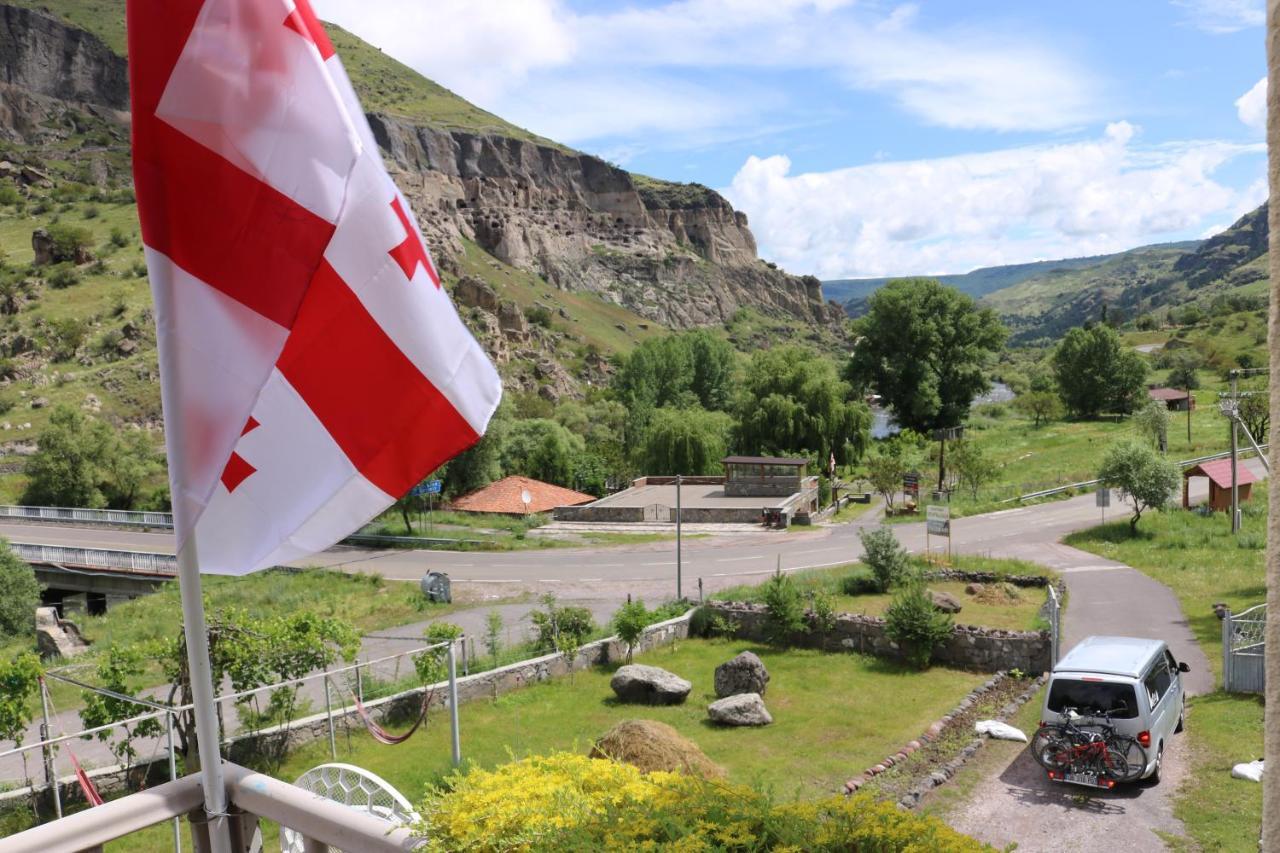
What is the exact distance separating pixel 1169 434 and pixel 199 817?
6906 centimetres

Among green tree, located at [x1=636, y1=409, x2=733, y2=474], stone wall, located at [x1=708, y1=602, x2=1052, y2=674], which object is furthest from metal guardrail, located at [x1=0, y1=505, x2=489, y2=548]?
stone wall, located at [x1=708, y1=602, x2=1052, y2=674]

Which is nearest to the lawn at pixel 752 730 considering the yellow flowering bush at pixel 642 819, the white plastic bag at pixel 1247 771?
the white plastic bag at pixel 1247 771

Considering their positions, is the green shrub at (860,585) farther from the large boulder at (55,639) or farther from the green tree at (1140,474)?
the large boulder at (55,639)

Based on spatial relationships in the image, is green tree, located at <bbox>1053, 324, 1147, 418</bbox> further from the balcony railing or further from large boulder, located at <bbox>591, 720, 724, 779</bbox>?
the balcony railing

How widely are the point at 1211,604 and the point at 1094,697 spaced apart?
12423mm

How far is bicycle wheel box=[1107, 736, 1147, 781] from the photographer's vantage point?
12.2 metres

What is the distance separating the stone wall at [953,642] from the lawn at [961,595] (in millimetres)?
1507

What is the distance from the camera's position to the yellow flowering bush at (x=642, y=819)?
3088 millimetres

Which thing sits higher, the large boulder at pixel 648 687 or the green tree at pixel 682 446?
the green tree at pixel 682 446

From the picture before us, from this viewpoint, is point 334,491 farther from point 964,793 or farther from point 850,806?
point 964,793

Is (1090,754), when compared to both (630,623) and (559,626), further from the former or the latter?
(559,626)

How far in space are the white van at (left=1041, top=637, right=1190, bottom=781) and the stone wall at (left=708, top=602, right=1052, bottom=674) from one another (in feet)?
16.9

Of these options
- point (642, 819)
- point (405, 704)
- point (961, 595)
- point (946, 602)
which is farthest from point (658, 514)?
point (642, 819)

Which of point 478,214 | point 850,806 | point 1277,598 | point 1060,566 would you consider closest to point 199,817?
point 850,806
